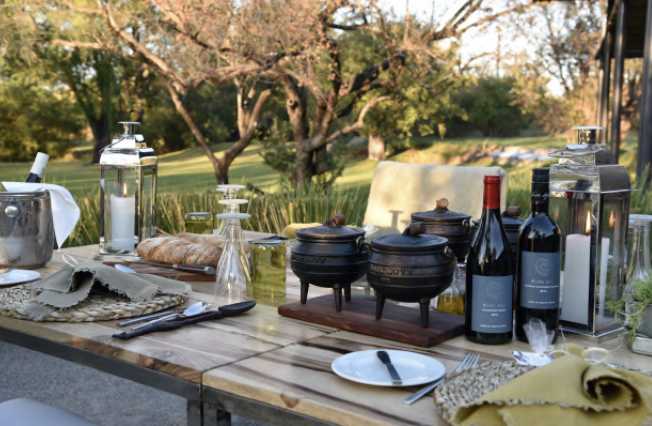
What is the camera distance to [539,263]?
1.25 m

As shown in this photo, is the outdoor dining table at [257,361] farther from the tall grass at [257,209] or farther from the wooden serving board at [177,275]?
the tall grass at [257,209]

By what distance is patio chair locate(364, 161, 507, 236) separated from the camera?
9.41 ft

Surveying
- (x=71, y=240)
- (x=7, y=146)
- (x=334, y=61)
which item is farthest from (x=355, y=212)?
(x=7, y=146)

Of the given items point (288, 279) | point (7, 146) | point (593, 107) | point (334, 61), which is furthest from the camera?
point (7, 146)

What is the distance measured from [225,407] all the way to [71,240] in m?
3.40

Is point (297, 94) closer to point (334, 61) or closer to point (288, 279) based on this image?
point (334, 61)

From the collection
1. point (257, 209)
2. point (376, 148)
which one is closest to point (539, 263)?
point (257, 209)

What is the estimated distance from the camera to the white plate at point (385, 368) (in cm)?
105

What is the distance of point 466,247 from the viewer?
1.71 m

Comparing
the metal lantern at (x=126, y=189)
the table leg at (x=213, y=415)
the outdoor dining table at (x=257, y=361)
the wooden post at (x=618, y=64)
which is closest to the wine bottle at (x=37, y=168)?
the metal lantern at (x=126, y=189)

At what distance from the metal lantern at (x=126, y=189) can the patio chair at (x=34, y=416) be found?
698 millimetres

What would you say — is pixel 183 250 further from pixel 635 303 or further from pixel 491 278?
pixel 635 303

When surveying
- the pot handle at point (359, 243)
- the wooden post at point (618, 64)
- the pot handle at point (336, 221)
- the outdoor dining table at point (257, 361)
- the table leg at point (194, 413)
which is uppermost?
the wooden post at point (618, 64)

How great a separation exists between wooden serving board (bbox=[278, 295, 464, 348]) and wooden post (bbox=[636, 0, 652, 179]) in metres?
4.61
